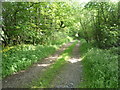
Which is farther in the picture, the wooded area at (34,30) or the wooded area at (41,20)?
the wooded area at (41,20)

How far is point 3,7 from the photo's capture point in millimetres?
9609

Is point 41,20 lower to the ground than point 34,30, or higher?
higher

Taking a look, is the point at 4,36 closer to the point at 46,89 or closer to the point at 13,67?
the point at 13,67

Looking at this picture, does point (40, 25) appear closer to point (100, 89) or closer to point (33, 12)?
point (33, 12)

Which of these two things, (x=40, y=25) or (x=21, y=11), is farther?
(x=40, y=25)

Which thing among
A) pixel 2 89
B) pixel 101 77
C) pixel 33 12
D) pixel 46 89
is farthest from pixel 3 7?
pixel 101 77

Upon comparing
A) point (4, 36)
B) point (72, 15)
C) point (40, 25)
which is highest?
point (72, 15)

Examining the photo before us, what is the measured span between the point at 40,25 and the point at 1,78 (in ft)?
32.7

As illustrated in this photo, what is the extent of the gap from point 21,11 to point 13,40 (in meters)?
4.88

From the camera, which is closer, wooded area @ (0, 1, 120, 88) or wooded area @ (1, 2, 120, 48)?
wooded area @ (0, 1, 120, 88)

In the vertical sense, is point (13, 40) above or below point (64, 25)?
below

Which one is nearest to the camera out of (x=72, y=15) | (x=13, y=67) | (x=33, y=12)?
(x=13, y=67)

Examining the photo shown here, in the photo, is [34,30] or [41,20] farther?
[41,20]

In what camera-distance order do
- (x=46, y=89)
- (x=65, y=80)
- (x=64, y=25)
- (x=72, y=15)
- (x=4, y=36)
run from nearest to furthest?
(x=46, y=89) < (x=65, y=80) < (x=4, y=36) < (x=72, y=15) < (x=64, y=25)
